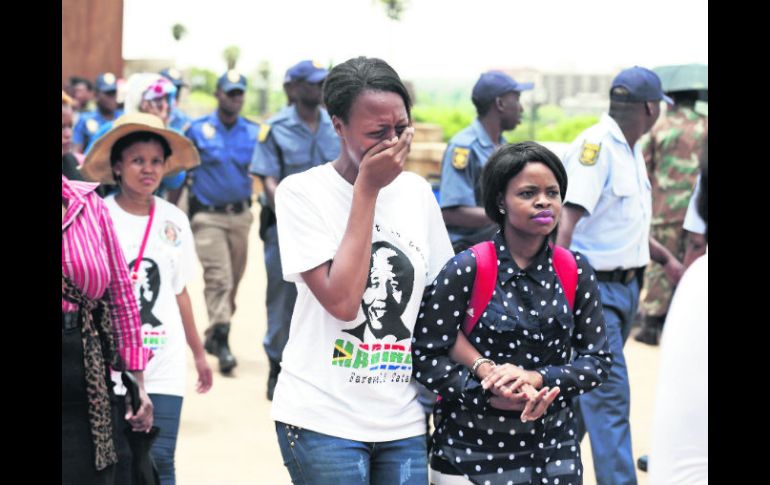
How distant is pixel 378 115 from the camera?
3240 millimetres

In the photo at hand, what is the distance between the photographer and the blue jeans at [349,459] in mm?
3209

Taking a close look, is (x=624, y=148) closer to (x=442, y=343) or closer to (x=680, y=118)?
(x=442, y=343)

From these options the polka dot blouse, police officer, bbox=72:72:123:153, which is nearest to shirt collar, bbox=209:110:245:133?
police officer, bbox=72:72:123:153

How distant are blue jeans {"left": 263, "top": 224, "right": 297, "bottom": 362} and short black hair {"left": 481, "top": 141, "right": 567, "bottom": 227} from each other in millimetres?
4223

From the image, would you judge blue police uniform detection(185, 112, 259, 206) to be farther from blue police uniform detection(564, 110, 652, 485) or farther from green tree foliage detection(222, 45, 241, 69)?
green tree foliage detection(222, 45, 241, 69)

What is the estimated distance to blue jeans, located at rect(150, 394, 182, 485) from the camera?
15.4 feet

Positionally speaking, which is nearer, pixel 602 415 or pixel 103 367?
pixel 103 367

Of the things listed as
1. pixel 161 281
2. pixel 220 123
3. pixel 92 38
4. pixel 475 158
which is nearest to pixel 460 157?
pixel 475 158

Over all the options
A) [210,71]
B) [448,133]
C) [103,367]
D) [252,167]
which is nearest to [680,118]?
[252,167]

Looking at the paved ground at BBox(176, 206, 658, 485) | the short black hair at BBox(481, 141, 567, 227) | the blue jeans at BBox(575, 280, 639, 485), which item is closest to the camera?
the short black hair at BBox(481, 141, 567, 227)

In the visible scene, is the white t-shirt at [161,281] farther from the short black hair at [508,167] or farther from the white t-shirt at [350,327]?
the short black hair at [508,167]

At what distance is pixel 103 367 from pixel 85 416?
186 millimetres

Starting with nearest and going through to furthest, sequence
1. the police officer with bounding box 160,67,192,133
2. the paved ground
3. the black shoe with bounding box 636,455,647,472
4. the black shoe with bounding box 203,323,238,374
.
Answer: the paved ground < the black shoe with bounding box 636,455,647,472 < the black shoe with bounding box 203,323,238,374 < the police officer with bounding box 160,67,192,133

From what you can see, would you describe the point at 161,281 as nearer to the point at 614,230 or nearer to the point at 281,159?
the point at 614,230
